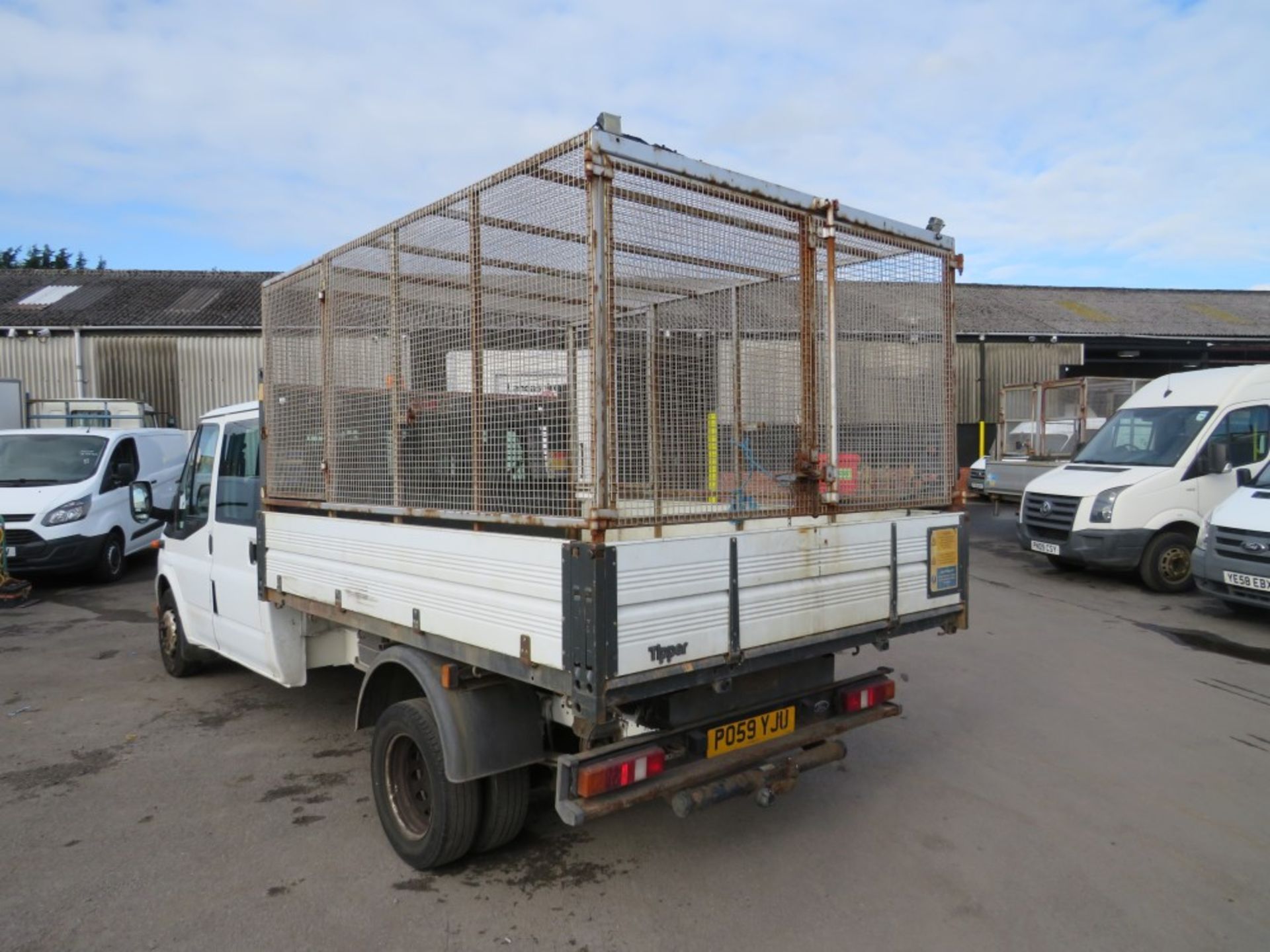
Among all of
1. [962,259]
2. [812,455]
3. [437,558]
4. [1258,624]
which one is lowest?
[1258,624]

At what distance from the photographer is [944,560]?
413cm

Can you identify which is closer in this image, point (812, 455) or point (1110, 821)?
point (812, 455)

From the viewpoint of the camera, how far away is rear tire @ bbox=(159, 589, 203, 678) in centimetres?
650

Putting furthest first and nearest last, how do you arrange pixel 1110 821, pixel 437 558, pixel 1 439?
pixel 1 439 < pixel 1110 821 < pixel 437 558

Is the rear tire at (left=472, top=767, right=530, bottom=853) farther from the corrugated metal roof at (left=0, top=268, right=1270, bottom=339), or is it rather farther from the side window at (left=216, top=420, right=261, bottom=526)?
the corrugated metal roof at (left=0, top=268, right=1270, bottom=339)

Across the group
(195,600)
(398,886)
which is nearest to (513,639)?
(398,886)

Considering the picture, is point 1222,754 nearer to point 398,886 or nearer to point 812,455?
point 812,455

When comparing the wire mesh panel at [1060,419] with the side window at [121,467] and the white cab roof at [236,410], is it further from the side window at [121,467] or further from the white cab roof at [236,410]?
the side window at [121,467]

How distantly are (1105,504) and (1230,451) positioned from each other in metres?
1.69

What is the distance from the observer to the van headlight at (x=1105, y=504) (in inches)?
390

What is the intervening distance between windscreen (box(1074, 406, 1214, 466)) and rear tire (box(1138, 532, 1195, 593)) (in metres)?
0.94

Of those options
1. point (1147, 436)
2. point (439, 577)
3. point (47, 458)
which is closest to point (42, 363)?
point (47, 458)

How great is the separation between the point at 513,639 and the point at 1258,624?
864 centimetres

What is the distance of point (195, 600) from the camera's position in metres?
5.93
